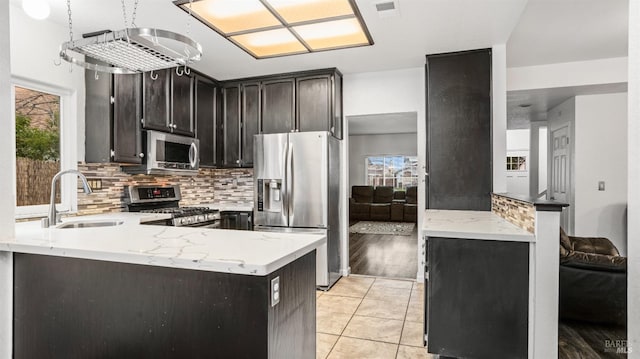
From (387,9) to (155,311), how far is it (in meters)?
2.48

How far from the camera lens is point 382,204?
9344 millimetres

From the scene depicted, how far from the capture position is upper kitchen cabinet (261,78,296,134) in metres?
4.30

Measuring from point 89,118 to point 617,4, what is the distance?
181 inches

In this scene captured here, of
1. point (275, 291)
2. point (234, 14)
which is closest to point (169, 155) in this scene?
point (234, 14)

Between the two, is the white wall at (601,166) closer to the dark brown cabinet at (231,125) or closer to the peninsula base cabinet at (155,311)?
the dark brown cabinet at (231,125)

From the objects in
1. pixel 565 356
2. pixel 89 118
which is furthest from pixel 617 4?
pixel 89 118

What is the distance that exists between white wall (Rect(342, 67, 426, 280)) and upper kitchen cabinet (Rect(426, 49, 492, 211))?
0.52 meters

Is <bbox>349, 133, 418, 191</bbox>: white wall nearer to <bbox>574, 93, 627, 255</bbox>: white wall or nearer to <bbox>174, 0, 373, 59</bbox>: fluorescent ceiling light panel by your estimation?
<bbox>574, 93, 627, 255</bbox>: white wall

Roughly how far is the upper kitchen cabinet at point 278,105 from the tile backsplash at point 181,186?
2.93 feet

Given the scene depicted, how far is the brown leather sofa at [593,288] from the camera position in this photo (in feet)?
8.82

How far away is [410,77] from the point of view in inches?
166

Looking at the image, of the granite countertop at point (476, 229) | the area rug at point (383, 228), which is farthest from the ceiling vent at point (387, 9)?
the area rug at point (383, 228)

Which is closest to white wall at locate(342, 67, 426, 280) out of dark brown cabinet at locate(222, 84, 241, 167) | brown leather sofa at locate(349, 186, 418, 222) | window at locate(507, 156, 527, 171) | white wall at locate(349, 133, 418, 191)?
dark brown cabinet at locate(222, 84, 241, 167)

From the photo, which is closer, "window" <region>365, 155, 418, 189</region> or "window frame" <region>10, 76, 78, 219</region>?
"window frame" <region>10, 76, 78, 219</region>
